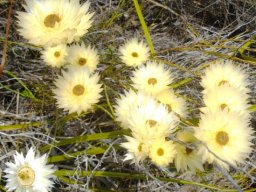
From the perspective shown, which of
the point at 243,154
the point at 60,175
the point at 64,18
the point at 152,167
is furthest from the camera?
the point at 152,167

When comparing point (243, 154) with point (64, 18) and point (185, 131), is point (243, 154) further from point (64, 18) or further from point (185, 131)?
point (64, 18)

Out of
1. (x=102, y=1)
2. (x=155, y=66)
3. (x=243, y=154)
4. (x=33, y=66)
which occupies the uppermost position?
(x=102, y=1)

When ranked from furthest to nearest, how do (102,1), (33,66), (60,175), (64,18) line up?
(102,1)
(33,66)
(60,175)
(64,18)

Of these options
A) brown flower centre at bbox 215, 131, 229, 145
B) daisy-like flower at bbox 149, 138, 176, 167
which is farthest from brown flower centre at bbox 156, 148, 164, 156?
brown flower centre at bbox 215, 131, 229, 145

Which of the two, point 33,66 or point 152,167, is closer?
point 152,167

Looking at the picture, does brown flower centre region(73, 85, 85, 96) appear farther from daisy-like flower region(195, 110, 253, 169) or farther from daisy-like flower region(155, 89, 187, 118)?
daisy-like flower region(195, 110, 253, 169)

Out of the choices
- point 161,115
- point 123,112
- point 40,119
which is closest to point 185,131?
point 161,115
